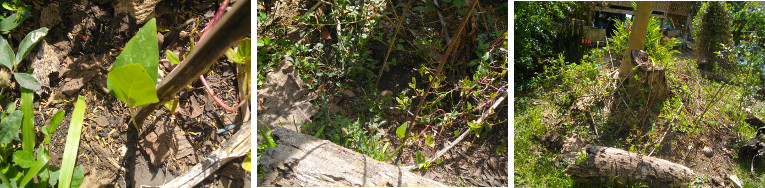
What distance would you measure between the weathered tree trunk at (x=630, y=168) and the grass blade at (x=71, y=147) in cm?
119

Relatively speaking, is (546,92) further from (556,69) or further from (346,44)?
(346,44)

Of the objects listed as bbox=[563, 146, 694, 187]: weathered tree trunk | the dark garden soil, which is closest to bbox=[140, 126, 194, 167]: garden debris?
the dark garden soil

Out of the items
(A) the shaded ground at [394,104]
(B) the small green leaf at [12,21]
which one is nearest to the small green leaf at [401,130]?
(A) the shaded ground at [394,104]

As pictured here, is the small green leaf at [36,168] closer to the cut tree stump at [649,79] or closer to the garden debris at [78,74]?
the garden debris at [78,74]

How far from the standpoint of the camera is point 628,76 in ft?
4.07

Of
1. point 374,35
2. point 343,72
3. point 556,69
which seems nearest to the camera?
point 343,72

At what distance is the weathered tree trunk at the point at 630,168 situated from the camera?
1.15m

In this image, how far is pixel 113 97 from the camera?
1.05 m

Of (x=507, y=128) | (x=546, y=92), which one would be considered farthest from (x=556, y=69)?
(x=507, y=128)

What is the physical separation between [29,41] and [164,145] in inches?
15.4

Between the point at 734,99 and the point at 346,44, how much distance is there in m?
1.06

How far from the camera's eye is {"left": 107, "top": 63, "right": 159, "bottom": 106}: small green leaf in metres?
0.74

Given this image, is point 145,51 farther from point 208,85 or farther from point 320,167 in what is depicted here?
point 320,167

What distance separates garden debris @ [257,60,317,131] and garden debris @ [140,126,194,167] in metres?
0.26
